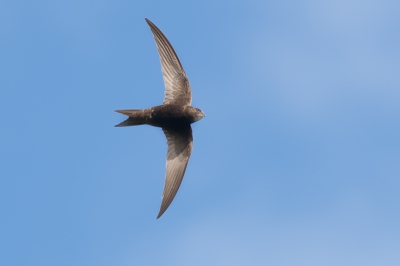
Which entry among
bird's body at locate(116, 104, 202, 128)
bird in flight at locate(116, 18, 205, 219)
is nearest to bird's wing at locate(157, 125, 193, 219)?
bird in flight at locate(116, 18, 205, 219)

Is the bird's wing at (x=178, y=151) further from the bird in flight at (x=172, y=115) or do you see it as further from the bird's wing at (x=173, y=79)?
the bird's wing at (x=173, y=79)

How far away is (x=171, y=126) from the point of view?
43.3ft

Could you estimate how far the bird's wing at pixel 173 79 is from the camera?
43.4 feet

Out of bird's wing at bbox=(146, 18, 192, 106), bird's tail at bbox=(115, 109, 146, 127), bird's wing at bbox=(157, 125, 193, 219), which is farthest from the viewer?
bird's wing at bbox=(146, 18, 192, 106)

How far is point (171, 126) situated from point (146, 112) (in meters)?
0.53

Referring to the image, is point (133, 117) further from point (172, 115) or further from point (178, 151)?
point (178, 151)

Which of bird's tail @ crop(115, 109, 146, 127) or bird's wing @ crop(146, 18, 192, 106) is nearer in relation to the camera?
bird's tail @ crop(115, 109, 146, 127)

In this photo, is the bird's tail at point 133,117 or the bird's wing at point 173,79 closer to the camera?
the bird's tail at point 133,117

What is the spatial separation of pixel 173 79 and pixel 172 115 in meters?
0.71

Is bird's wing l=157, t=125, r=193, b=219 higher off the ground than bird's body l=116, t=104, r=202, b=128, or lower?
lower

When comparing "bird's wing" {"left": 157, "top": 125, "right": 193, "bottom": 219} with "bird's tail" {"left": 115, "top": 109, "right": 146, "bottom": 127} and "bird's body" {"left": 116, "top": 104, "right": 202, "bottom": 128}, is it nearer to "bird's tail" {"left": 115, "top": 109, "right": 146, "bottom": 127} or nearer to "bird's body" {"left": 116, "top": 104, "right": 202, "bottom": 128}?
"bird's body" {"left": 116, "top": 104, "right": 202, "bottom": 128}

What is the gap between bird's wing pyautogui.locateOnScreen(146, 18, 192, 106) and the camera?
13234mm

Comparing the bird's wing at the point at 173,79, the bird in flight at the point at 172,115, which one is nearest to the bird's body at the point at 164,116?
the bird in flight at the point at 172,115

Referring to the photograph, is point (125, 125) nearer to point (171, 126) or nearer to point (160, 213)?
point (171, 126)
